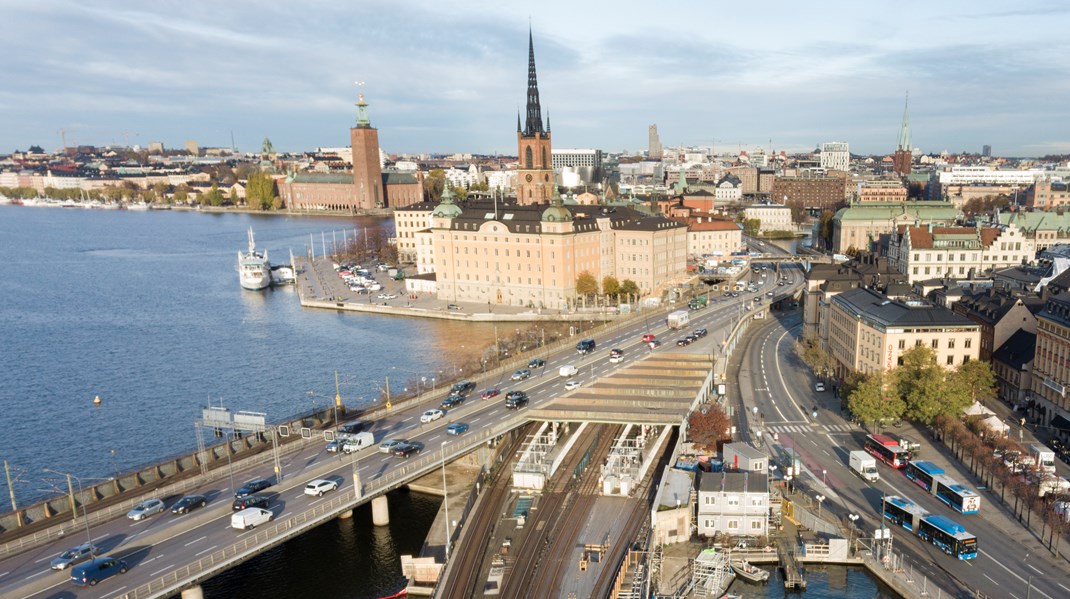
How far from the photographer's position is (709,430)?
4041cm

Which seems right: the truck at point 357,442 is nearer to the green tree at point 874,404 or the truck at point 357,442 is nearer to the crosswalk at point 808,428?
the crosswalk at point 808,428

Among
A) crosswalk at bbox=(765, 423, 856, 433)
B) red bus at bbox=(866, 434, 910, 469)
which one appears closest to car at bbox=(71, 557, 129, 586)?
crosswalk at bbox=(765, 423, 856, 433)

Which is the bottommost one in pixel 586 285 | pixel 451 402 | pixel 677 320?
pixel 451 402

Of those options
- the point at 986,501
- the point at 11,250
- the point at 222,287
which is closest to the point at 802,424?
the point at 986,501

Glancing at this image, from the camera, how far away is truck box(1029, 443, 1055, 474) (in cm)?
3591

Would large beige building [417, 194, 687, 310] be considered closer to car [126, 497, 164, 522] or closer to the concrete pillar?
the concrete pillar

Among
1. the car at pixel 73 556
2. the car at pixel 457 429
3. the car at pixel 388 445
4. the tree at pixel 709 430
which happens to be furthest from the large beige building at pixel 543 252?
the car at pixel 73 556

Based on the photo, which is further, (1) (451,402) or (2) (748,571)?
(1) (451,402)

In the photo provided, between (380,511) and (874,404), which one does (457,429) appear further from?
(874,404)

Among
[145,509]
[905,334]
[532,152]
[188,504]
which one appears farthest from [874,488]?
[532,152]

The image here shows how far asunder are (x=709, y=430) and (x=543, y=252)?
1636 inches

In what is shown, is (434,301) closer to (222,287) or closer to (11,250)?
(222,287)

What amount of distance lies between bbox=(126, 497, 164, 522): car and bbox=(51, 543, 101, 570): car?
291cm

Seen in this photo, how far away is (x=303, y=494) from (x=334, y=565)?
356 centimetres
